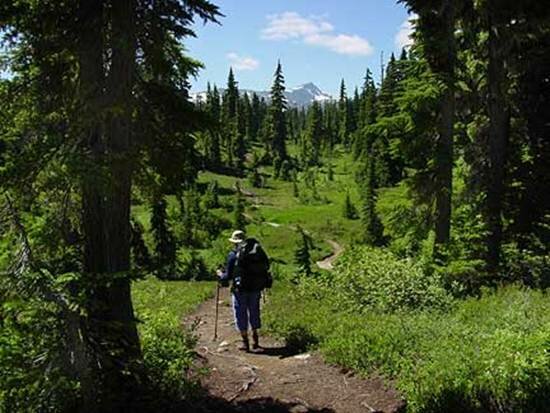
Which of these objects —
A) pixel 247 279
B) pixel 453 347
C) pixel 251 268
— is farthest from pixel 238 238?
pixel 453 347

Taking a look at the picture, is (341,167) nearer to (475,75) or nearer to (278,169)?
(278,169)

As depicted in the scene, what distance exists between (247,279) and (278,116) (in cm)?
10026

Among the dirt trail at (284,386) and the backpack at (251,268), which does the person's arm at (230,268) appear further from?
the dirt trail at (284,386)

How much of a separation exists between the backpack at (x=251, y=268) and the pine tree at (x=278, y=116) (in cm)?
9498

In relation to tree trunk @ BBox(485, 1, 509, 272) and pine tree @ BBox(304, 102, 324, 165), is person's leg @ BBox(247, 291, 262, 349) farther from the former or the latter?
pine tree @ BBox(304, 102, 324, 165)

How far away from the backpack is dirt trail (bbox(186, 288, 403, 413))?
3.64ft

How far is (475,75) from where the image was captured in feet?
62.8

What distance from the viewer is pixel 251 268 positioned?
1021cm

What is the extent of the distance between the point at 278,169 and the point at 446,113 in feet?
291

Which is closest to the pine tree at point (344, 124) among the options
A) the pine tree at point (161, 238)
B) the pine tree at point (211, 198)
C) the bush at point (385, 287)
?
the pine tree at point (211, 198)

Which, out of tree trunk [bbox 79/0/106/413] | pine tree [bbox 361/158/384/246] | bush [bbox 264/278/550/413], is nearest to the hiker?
bush [bbox 264/278/550/413]

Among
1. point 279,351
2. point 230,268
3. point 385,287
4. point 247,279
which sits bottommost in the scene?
point 279,351

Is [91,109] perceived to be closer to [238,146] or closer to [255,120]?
[238,146]

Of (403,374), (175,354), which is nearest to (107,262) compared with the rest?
(175,354)
